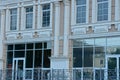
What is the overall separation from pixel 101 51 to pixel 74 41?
287 cm

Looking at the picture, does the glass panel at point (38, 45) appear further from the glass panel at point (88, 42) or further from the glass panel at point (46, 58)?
the glass panel at point (88, 42)

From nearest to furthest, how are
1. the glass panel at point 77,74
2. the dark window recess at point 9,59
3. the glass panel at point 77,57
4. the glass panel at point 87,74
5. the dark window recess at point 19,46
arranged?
the glass panel at point 87,74 < the glass panel at point 77,74 < the glass panel at point 77,57 < the dark window recess at point 19,46 < the dark window recess at point 9,59

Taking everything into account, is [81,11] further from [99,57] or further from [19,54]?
[19,54]

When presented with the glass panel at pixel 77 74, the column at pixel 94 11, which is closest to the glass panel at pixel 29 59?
the glass panel at pixel 77 74

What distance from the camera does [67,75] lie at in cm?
2420

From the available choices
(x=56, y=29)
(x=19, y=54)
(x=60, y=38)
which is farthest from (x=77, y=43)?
(x=19, y=54)

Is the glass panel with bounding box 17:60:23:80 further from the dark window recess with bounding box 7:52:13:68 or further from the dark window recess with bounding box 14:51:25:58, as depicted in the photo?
the dark window recess with bounding box 7:52:13:68

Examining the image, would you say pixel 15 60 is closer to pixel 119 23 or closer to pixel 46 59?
pixel 46 59

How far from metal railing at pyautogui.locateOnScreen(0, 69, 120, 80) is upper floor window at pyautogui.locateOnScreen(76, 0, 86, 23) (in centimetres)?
448

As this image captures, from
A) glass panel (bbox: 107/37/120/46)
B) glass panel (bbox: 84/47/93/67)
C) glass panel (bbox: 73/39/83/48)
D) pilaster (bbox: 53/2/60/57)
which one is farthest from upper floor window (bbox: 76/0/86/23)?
glass panel (bbox: 107/37/120/46)

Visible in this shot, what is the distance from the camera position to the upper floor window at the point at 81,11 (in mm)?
29641

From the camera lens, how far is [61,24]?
30859mm

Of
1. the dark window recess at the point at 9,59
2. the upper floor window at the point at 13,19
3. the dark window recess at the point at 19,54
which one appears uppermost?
the upper floor window at the point at 13,19

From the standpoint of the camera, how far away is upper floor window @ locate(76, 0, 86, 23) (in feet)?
97.2
